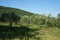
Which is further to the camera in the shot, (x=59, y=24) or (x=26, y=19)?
(x=26, y=19)

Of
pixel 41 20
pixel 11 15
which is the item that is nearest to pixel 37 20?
pixel 41 20

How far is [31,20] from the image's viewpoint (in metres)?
109

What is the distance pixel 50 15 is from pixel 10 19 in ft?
125

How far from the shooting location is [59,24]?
8700 centimetres

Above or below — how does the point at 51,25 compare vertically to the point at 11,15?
below

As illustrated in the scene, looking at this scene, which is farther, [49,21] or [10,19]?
[49,21]

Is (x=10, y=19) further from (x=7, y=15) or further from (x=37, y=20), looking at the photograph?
(x=37, y=20)

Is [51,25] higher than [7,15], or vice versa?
[7,15]

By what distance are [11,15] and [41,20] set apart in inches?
1301

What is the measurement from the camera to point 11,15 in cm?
6912

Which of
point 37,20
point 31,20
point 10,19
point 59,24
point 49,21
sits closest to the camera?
point 10,19

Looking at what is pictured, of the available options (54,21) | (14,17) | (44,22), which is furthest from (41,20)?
(14,17)

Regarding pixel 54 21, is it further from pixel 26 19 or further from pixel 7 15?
pixel 7 15

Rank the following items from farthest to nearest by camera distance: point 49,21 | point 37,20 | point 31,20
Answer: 1. point 31,20
2. point 37,20
3. point 49,21
